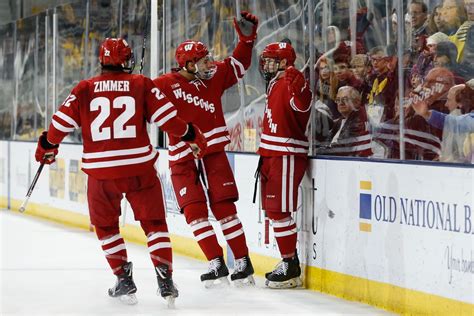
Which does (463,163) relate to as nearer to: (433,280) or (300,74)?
(433,280)

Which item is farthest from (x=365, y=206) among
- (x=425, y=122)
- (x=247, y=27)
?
(x=247, y=27)

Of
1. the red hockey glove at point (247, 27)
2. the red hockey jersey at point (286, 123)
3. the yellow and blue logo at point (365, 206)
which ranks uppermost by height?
the red hockey glove at point (247, 27)

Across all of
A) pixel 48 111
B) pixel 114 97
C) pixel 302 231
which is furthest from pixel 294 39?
pixel 48 111

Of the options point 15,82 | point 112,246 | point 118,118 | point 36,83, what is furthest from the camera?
point 15,82

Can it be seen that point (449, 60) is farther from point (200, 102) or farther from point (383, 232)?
point (200, 102)

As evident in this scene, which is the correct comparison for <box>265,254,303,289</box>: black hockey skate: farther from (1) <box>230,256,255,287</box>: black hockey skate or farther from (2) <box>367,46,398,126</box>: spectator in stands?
(2) <box>367,46,398,126</box>: spectator in stands

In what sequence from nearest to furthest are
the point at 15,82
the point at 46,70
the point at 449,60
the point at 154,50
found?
the point at 449,60 < the point at 154,50 < the point at 46,70 < the point at 15,82

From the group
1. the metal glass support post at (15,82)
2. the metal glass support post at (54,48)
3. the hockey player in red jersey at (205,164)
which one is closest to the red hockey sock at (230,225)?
the hockey player in red jersey at (205,164)

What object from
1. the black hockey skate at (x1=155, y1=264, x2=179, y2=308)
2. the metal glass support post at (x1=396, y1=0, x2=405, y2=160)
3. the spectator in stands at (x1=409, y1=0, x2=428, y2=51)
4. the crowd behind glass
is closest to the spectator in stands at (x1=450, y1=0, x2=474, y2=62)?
the crowd behind glass

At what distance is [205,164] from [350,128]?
0.92 m

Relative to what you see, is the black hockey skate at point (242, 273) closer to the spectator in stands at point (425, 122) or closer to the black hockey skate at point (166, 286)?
the black hockey skate at point (166, 286)

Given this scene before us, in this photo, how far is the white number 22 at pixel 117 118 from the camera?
6.35 m

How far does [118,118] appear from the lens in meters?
6.35

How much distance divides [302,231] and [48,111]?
6.84 metres
